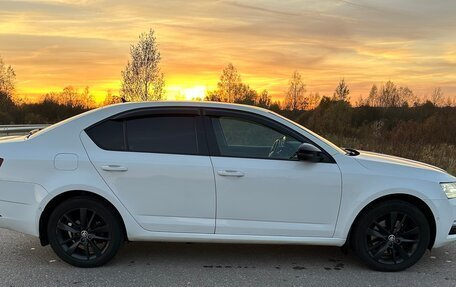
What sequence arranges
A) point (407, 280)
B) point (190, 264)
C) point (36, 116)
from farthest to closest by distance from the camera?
point (36, 116)
point (190, 264)
point (407, 280)

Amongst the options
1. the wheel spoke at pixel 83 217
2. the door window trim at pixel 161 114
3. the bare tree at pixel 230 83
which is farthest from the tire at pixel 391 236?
the bare tree at pixel 230 83

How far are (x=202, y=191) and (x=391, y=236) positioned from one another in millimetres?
1932

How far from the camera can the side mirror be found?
4117 millimetres

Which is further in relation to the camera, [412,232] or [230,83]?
[230,83]

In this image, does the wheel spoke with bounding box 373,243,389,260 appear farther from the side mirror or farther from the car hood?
the side mirror

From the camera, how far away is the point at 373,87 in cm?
6450

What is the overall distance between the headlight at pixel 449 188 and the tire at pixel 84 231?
325 centimetres

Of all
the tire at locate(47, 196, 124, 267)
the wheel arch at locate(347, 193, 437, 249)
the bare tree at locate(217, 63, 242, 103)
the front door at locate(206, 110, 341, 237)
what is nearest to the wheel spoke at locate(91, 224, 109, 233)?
the tire at locate(47, 196, 124, 267)

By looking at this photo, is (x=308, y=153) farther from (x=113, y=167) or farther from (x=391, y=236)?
(x=113, y=167)

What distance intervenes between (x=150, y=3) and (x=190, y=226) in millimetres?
7718

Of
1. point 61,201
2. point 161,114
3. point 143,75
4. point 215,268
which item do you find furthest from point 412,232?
point 143,75

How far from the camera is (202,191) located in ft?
13.5

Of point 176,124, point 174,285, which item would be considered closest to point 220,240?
point 174,285

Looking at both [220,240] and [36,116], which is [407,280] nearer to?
[220,240]
